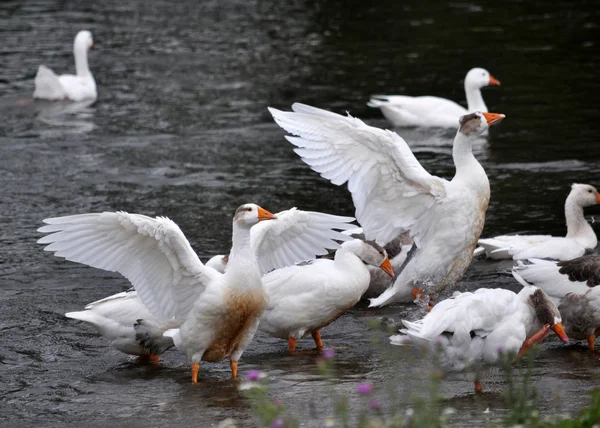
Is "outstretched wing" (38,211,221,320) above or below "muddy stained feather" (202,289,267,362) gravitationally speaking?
above

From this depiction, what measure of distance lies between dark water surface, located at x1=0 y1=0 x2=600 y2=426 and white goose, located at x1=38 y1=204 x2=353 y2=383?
0.40 m

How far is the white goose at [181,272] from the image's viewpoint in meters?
8.52

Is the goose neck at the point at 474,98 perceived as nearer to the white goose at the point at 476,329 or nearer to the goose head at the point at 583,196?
the goose head at the point at 583,196

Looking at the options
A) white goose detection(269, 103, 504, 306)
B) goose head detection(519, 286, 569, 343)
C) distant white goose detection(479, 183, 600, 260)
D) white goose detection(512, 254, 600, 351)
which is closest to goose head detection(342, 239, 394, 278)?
white goose detection(269, 103, 504, 306)

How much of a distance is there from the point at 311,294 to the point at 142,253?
155 centimetres

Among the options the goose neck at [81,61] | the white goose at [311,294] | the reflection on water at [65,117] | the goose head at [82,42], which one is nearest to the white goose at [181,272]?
the white goose at [311,294]

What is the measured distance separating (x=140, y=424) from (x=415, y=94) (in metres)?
13.6

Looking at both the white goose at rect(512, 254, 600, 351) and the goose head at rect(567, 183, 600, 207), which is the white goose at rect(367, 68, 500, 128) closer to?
the goose head at rect(567, 183, 600, 207)

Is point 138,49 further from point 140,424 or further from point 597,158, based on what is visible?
point 140,424

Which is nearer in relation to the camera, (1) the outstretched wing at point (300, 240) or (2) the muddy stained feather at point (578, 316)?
(2) the muddy stained feather at point (578, 316)

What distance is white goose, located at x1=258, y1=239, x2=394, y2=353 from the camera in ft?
30.8

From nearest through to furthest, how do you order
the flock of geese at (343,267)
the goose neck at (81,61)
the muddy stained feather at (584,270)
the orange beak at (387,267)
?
the flock of geese at (343,267), the muddy stained feather at (584,270), the orange beak at (387,267), the goose neck at (81,61)

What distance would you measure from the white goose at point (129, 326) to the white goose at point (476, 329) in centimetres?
224

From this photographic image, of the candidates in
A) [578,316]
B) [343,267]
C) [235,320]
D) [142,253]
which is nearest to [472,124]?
[343,267]
